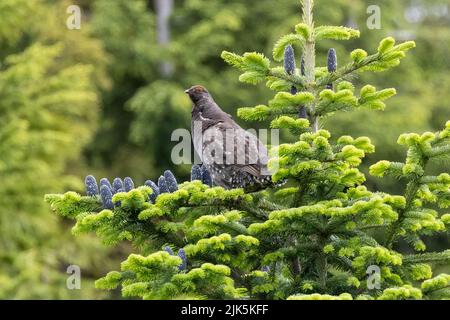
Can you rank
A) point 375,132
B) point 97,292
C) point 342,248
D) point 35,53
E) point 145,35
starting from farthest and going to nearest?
point 145,35 < point 375,132 < point 97,292 < point 35,53 < point 342,248

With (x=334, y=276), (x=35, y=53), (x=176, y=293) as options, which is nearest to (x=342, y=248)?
(x=334, y=276)

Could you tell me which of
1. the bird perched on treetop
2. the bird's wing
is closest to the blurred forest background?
the bird perched on treetop

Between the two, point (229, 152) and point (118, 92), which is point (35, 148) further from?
point (229, 152)

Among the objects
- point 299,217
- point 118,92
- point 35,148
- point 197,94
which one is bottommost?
point 299,217

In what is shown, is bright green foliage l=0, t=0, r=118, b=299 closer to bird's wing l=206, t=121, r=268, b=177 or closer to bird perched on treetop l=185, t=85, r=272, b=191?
bird perched on treetop l=185, t=85, r=272, b=191

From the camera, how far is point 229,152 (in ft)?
17.8

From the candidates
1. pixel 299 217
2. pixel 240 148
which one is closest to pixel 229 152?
pixel 240 148

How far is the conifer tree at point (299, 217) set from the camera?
14.5ft

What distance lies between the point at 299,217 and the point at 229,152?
991mm

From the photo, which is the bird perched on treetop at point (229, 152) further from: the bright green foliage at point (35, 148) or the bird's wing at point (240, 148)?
the bright green foliage at point (35, 148)

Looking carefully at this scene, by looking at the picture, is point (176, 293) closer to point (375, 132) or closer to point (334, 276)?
point (334, 276)

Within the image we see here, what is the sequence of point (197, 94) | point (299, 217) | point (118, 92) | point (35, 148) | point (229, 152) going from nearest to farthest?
point (299, 217) < point (229, 152) < point (197, 94) < point (35, 148) < point (118, 92)

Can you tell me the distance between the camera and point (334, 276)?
472cm
